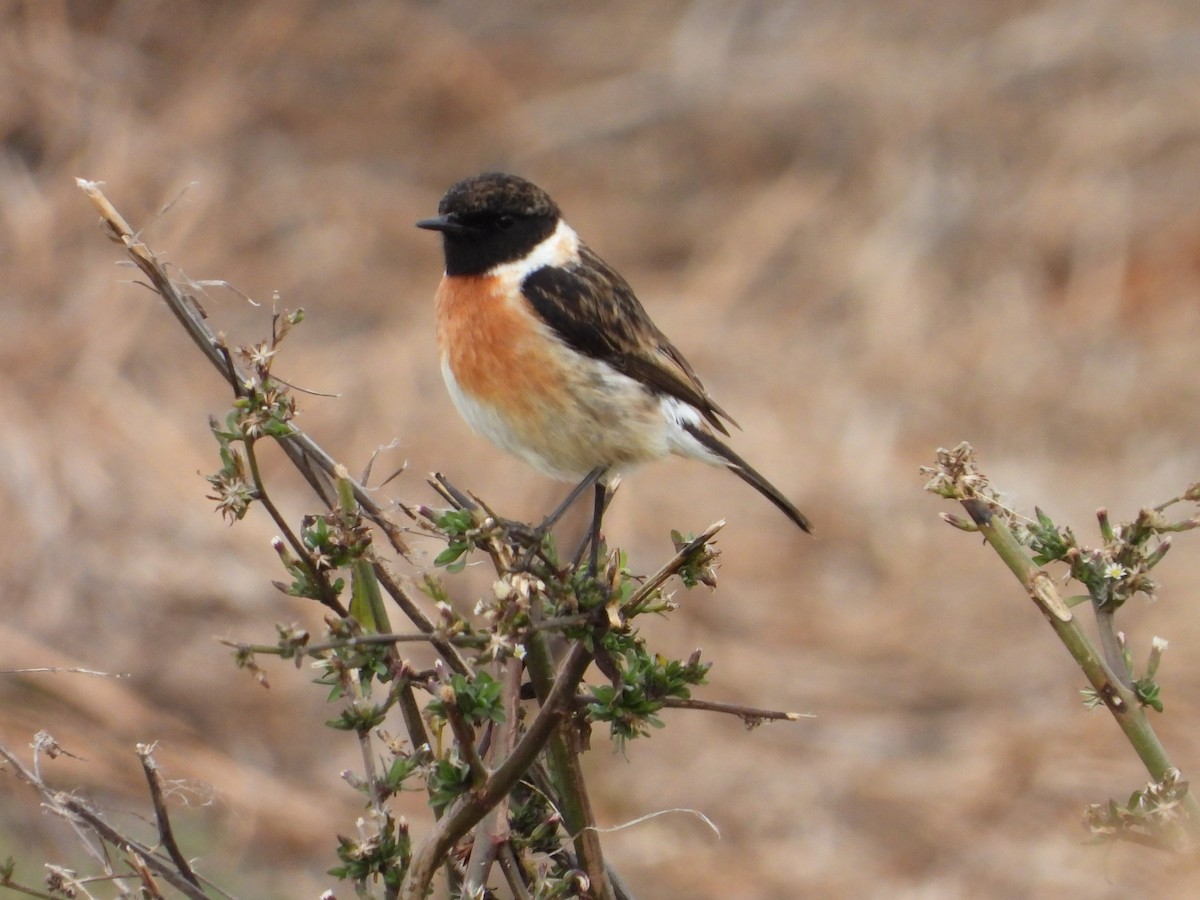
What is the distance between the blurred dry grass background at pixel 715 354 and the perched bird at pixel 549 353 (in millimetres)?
2631

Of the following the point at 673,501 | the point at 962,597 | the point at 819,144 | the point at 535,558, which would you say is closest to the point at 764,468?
the point at 673,501

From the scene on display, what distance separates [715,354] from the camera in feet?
29.7

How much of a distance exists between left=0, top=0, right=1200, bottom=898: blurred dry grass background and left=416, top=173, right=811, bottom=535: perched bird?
8.63 ft

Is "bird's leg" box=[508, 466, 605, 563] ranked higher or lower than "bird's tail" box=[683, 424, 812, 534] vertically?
lower

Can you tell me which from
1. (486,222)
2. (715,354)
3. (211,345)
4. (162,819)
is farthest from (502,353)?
(715,354)

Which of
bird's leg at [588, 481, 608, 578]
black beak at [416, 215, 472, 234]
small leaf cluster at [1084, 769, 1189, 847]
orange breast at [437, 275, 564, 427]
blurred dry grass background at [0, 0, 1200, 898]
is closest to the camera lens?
small leaf cluster at [1084, 769, 1189, 847]

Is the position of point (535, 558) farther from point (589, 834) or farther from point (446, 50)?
point (446, 50)

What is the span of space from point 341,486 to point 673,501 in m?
6.06

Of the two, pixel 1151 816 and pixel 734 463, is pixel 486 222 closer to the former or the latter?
pixel 734 463

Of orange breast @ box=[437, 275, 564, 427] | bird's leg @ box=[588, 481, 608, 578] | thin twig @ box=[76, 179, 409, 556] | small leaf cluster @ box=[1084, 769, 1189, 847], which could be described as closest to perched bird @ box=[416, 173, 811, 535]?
orange breast @ box=[437, 275, 564, 427]

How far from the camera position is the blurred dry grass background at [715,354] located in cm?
624

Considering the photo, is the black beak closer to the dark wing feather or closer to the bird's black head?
the bird's black head

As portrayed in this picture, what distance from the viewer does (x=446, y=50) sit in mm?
10617

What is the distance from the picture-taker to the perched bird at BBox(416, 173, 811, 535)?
3596 mm
